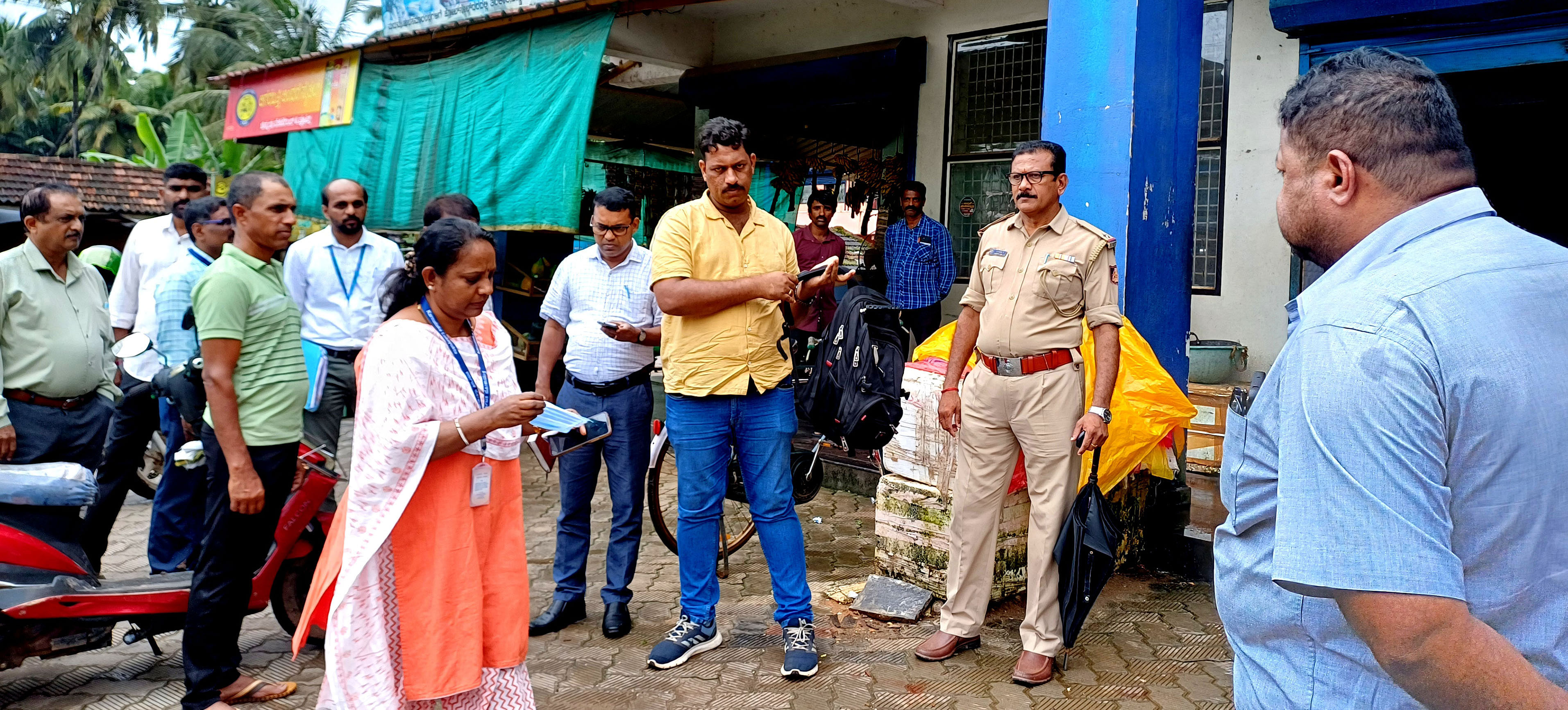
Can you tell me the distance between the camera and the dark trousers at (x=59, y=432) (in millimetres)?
4145

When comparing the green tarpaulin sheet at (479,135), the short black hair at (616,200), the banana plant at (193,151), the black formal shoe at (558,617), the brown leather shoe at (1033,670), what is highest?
the banana plant at (193,151)

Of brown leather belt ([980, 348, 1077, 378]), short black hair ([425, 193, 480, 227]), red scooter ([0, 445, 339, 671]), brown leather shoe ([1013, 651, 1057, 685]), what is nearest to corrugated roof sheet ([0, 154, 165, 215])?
short black hair ([425, 193, 480, 227])

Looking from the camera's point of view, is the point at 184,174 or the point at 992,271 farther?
the point at 184,174

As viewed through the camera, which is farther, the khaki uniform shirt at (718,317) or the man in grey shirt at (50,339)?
the man in grey shirt at (50,339)

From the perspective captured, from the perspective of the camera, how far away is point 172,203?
18.5 ft

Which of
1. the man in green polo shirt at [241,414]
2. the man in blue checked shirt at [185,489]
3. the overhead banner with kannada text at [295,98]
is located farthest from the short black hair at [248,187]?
the overhead banner with kannada text at [295,98]

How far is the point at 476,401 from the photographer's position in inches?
115

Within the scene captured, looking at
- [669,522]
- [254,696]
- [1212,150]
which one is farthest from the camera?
[1212,150]

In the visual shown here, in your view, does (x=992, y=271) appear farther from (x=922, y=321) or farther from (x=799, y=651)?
A: (x=922, y=321)

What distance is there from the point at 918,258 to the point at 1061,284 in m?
4.47

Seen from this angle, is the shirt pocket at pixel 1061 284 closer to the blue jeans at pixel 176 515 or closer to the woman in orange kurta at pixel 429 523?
the woman in orange kurta at pixel 429 523

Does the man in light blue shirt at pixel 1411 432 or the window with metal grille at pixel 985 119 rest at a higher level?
the window with metal grille at pixel 985 119

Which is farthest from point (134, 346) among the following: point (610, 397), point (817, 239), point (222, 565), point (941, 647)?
point (817, 239)

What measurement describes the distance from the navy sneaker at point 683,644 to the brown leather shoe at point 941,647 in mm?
819
